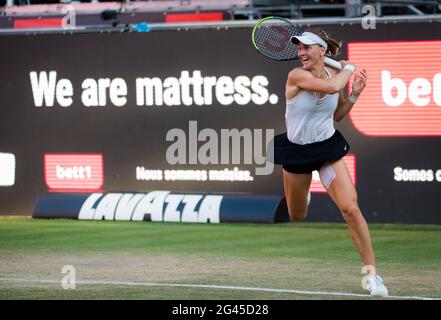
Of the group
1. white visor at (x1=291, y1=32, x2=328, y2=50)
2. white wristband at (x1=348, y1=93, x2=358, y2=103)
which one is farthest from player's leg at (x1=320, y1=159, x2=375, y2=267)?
white visor at (x1=291, y1=32, x2=328, y2=50)

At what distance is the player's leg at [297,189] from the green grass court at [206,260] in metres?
0.64

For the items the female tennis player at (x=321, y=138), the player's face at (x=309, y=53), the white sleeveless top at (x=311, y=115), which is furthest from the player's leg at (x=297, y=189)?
the player's face at (x=309, y=53)

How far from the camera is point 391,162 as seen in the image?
45.8 ft

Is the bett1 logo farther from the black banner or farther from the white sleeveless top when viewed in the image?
the white sleeveless top

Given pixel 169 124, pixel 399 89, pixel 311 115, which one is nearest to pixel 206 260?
pixel 311 115

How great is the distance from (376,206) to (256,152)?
1.63m

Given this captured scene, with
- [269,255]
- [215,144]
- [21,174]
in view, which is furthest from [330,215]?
[21,174]

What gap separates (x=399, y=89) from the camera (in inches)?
545

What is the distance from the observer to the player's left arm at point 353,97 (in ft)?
29.3

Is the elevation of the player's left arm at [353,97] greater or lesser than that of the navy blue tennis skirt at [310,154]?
greater

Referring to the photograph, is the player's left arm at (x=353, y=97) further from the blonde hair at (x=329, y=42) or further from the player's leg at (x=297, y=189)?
the player's leg at (x=297, y=189)

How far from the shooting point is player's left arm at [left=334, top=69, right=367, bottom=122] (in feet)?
29.3

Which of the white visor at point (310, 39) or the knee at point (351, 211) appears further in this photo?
the white visor at point (310, 39)

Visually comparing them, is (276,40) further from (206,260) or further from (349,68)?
(206,260)
